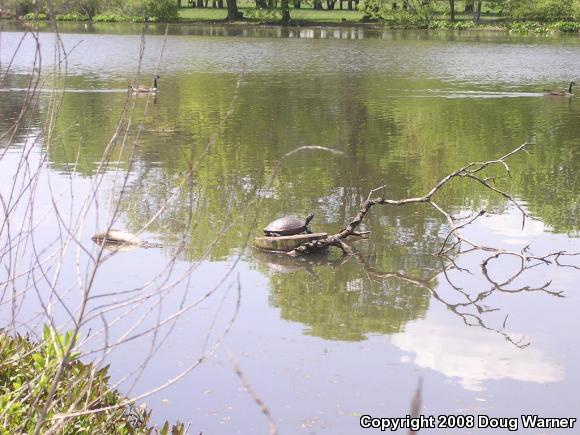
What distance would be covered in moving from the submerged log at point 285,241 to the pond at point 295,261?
0.20m

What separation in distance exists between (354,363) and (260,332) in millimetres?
1090

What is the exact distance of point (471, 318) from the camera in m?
9.37

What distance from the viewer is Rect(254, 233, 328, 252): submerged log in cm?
1125

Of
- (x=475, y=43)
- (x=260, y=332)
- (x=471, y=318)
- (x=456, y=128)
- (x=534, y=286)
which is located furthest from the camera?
(x=475, y=43)

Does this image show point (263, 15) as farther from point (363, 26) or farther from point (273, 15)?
point (363, 26)

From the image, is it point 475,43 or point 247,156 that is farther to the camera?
point 475,43

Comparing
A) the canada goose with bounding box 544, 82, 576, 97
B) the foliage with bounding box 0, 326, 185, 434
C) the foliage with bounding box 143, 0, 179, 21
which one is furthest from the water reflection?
the foliage with bounding box 143, 0, 179, 21

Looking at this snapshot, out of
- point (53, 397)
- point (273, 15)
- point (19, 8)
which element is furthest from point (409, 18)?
point (53, 397)

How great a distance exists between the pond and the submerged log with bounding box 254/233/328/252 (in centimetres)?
20

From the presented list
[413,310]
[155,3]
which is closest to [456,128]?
[413,310]

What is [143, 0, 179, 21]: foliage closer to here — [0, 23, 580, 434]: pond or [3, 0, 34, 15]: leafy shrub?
[0, 23, 580, 434]: pond

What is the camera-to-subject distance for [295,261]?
440 inches

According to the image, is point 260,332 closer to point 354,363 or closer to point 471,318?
point 354,363

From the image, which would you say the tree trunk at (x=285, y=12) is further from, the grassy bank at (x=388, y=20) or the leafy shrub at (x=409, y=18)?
the leafy shrub at (x=409, y=18)
